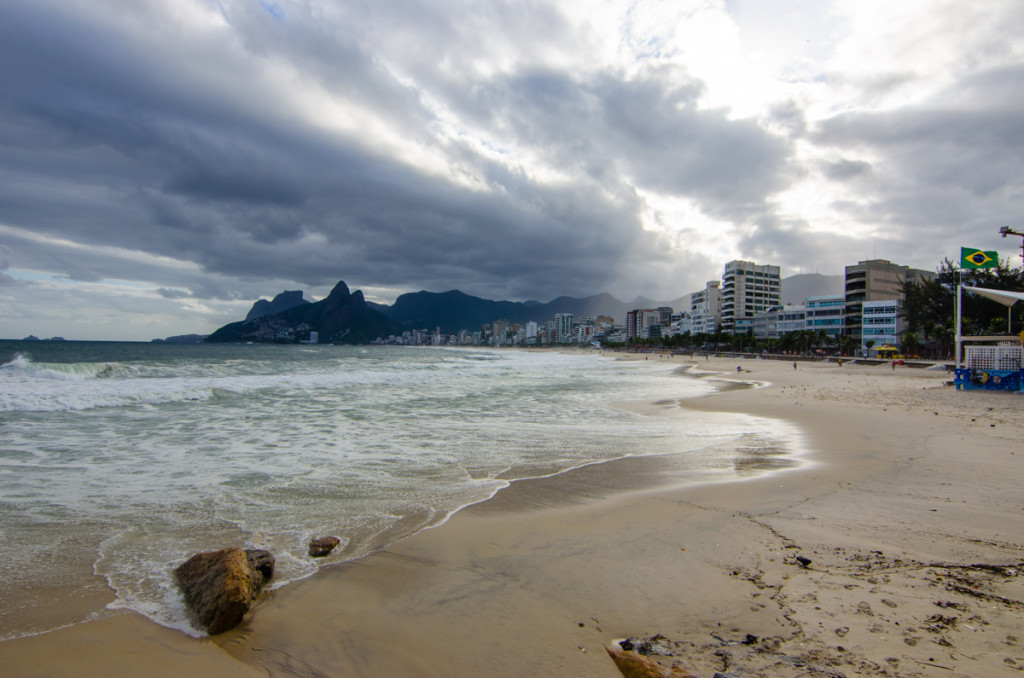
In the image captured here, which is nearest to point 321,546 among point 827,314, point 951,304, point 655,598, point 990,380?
point 655,598

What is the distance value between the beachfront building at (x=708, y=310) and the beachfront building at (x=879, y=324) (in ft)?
190

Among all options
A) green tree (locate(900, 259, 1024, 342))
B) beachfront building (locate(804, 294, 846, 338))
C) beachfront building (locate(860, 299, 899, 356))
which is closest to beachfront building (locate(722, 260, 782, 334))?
beachfront building (locate(804, 294, 846, 338))

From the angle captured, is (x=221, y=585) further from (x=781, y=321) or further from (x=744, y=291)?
(x=744, y=291)

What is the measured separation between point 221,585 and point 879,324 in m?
106

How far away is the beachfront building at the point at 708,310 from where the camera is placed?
150875 mm

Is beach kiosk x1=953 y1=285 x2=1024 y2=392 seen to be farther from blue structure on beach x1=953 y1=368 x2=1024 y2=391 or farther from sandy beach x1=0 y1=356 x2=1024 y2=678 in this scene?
sandy beach x1=0 y1=356 x2=1024 y2=678

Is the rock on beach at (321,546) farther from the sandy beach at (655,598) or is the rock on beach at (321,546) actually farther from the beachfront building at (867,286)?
the beachfront building at (867,286)

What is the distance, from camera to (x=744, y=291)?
135625mm

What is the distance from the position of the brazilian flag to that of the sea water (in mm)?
23157

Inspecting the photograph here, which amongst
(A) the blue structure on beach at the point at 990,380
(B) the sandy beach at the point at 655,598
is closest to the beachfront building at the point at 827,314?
(A) the blue structure on beach at the point at 990,380

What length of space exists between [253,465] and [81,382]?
23483 mm

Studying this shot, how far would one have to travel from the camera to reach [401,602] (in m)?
3.76

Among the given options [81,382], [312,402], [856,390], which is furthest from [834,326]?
[81,382]

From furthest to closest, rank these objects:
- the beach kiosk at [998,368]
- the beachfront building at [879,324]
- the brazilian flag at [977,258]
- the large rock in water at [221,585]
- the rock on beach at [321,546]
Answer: the beachfront building at [879,324] < the brazilian flag at [977,258] < the beach kiosk at [998,368] < the rock on beach at [321,546] < the large rock in water at [221,585]
